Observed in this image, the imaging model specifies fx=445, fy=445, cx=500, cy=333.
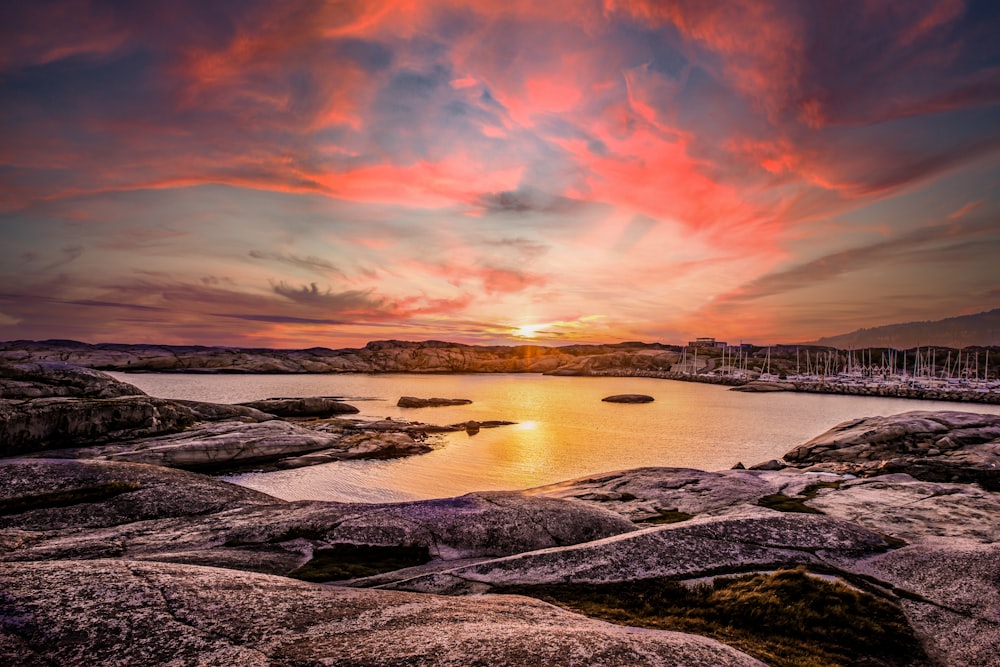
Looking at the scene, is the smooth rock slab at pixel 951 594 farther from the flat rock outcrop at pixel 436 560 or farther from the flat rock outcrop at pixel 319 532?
the flat rock outcrop at pixel 319 532

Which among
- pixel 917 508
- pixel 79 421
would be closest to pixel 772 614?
pixel 917 508

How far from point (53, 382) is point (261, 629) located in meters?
49.9

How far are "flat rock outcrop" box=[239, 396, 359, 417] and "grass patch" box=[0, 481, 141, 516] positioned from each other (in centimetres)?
5802

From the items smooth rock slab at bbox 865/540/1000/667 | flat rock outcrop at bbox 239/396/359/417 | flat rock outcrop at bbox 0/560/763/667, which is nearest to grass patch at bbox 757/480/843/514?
smooth rock slab at bbox 865/540/1000/667

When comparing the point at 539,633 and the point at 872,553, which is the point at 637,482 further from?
the point at 539,633

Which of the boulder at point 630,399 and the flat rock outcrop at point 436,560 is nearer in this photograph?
the flat rock outcrop at point 436,560

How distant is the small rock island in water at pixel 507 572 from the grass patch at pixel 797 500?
0.77 feet

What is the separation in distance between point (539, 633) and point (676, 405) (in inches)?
4916

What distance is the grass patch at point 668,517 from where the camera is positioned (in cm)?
2634

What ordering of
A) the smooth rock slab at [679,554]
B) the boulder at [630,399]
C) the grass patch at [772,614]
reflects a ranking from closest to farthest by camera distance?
1. the grass patch at [772,614]
2. the smooth rock slab at [679,554]
3. the boulder at [630,399]

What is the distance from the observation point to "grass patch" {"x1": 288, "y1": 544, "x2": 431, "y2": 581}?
1593 cm

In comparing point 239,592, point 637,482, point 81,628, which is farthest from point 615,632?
point 637,482

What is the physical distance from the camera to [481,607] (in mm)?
12359

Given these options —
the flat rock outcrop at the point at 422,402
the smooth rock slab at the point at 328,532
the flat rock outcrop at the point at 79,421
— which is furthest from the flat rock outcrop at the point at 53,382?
the flat rock outcrop at the point at 422,402
